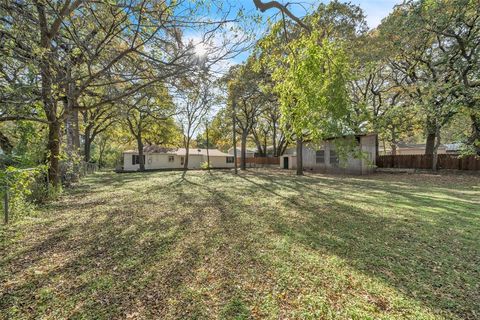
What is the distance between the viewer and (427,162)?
15.3 m

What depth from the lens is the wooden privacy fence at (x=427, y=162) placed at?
44.2 ft

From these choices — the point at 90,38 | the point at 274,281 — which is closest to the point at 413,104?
the point at 274,281

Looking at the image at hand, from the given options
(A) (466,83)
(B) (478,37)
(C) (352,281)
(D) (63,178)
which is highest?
(B) (478,37)

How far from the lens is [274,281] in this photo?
260 cm

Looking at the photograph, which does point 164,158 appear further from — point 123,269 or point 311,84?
point 123,269

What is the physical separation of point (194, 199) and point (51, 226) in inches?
141

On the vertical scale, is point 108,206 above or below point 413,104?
below

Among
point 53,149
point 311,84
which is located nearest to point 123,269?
point 311,84

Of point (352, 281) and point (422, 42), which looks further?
point (422, 42)

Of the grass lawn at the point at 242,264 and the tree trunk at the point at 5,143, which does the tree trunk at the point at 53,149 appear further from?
the tree trunk at the point at 5,143

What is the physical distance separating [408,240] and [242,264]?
3017 mm

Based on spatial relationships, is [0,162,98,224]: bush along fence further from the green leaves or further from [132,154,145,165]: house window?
[132,154,145,165]: house window

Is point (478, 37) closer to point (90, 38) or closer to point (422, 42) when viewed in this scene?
point (422, 42)

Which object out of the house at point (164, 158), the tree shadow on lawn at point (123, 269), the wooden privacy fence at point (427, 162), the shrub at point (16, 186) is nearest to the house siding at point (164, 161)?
the house at point (164, 158)
